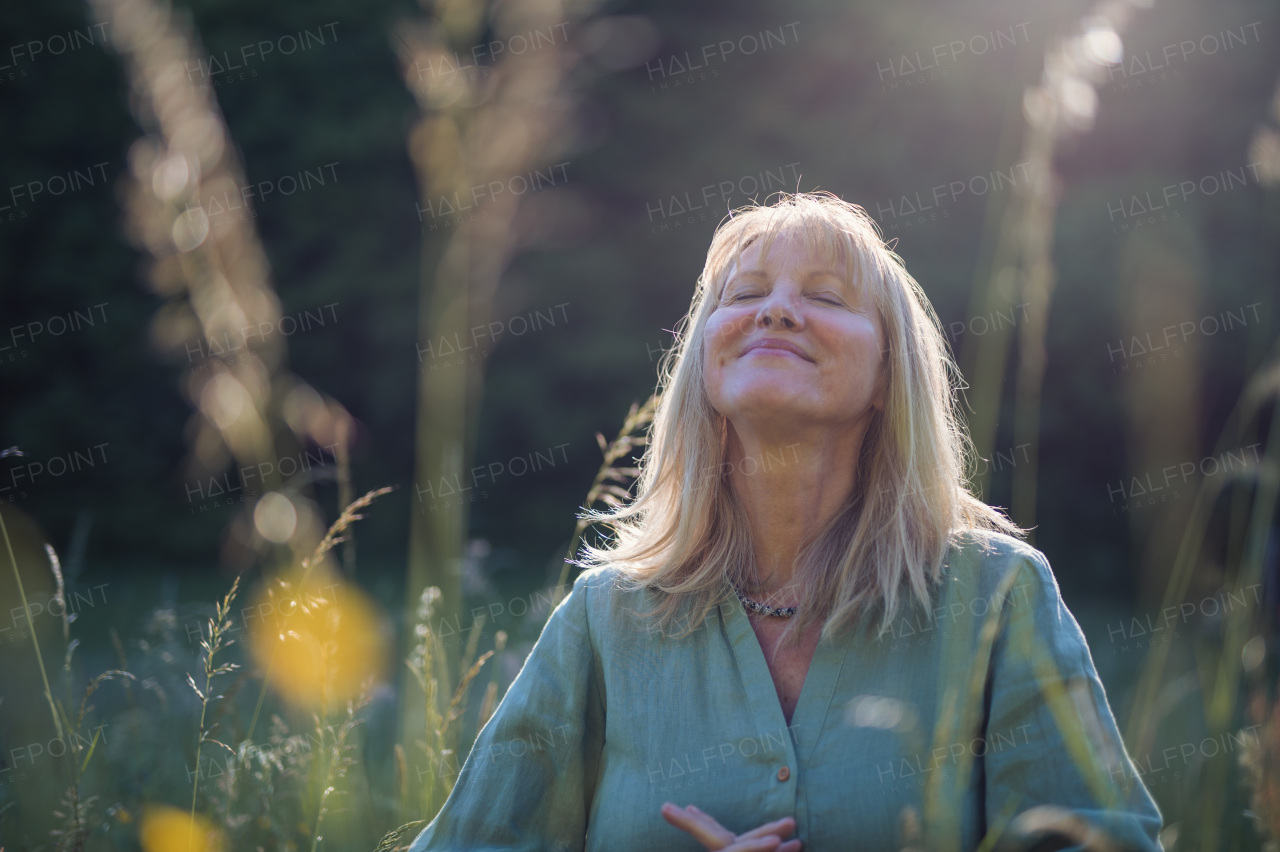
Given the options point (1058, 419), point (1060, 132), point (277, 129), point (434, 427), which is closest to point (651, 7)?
point (277, 129)

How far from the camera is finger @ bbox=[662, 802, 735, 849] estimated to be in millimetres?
1451

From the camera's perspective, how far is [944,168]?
23.6 feet

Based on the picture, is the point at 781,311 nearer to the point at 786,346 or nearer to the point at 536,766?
the point at 786,346

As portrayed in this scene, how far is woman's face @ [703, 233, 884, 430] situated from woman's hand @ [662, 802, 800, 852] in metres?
0.73

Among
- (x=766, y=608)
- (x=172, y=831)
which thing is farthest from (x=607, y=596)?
(x=172, y=831)

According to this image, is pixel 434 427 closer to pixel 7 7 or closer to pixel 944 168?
pixel 944 168

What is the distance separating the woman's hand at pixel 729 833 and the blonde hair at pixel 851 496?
34cm

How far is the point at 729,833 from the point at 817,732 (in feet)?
0.75

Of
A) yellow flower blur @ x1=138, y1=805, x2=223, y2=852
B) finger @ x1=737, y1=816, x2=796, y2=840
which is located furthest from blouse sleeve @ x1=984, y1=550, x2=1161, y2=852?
yellow flower blur @ x1=138, y1=805, x2=223, y2=852

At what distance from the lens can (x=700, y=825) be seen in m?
1.47

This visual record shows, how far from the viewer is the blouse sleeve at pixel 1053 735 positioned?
137 cm

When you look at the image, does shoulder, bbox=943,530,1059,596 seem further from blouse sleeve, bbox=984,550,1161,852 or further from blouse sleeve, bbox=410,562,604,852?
blouse sleeve, bbox=410,562,604,852

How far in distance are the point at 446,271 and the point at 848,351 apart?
0.95 m

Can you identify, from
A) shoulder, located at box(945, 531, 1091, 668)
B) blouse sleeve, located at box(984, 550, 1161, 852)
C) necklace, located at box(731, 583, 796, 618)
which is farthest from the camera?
necklace, located at box(731, 583, 796, 618)
